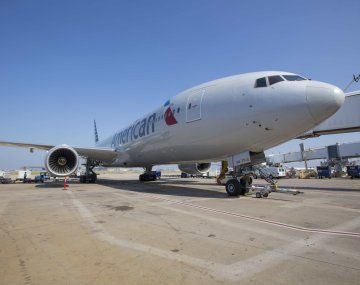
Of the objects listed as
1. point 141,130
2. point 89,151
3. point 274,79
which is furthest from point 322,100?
point 89,151

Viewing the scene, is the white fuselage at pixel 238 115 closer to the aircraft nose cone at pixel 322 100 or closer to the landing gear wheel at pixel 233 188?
the aircraft nose cone at pixel 322 100

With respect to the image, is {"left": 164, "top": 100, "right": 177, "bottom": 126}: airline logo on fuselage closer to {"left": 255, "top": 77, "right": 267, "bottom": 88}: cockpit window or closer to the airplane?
the airplane

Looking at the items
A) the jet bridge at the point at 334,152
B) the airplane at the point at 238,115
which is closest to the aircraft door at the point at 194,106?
the airplane at the point at 238,115

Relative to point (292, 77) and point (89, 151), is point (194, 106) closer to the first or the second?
point (292, 77)

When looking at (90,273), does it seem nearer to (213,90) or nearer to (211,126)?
(211,126)

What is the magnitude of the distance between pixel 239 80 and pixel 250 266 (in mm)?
7634

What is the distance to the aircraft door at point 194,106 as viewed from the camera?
1056 cm

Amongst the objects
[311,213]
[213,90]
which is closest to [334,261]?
[311,213]

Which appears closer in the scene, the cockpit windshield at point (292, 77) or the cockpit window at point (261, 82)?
the cockpit windshield at point (292, 77)

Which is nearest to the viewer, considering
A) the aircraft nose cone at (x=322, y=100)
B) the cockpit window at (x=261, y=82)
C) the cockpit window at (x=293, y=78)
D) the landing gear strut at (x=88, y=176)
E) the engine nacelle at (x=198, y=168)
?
the aircraft nose cone at (x=322, y=100)

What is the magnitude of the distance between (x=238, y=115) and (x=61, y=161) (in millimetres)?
11332

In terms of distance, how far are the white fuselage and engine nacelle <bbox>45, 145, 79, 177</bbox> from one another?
5468mm

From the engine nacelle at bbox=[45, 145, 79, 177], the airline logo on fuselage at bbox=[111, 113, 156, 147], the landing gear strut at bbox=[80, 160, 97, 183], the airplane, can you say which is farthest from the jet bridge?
the engine nacelle at bbox=[45, 145, 79, 177]

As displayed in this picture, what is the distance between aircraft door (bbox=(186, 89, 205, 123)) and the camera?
34.7 ft
